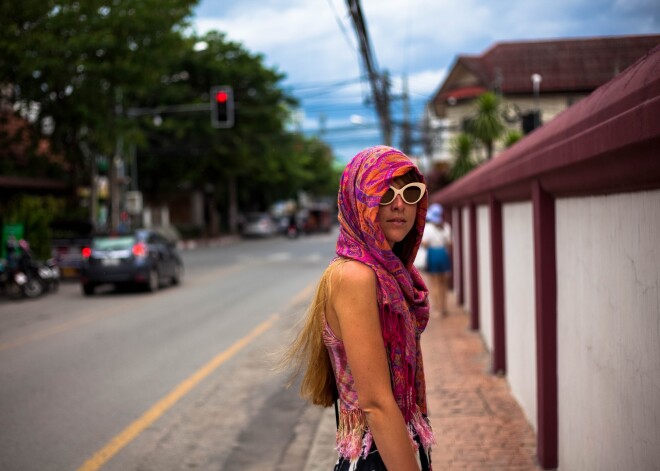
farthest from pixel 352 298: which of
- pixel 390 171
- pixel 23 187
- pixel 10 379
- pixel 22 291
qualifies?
pixel 23 187

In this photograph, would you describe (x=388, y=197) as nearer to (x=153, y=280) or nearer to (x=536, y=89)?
(x=536, y=89)

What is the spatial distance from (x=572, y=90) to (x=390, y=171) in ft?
16.0

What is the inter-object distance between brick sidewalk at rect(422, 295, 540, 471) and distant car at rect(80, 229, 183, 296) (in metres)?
9.66

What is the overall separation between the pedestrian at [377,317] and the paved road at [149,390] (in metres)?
0.72

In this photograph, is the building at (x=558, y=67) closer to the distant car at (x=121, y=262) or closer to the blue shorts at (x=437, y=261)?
the blue shorts at (x=437, y=261)

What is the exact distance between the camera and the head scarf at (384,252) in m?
2.20

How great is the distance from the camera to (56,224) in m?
22.3

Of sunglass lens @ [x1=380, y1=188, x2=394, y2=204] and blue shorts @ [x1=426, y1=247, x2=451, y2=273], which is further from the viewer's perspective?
blue shorts @ [x1=426, y1=247, x2=451, y2=273]

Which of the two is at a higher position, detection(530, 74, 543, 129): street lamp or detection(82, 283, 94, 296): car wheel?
detection(530, 74, 543, 129): street lamp

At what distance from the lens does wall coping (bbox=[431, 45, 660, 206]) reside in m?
2.45

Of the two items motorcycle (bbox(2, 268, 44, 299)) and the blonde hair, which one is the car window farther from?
the blonde hair

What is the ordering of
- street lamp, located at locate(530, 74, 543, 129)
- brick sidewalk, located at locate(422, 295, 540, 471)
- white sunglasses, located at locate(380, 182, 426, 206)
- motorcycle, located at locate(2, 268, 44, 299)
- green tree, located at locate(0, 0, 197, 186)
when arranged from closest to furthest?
1. white sunglasses, located at locate(380, 182, 426, 206)
2. brick sidewalk, located at locate(422, 295, 540, 471)
3. street lamp, located at locate(530, 74, 543, 129)
4. motorcycle, located at locate(2, 268, 44, 299)
5. green tree, located at locate(0, 0, 197, 186)

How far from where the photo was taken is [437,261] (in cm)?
1185

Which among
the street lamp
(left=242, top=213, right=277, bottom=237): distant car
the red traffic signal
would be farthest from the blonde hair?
(left=242, top=213, right=277, bottom=237): distant car
